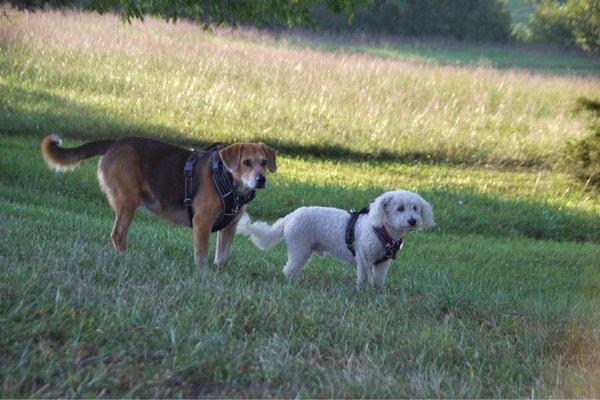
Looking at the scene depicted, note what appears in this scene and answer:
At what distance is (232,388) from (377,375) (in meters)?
0.85

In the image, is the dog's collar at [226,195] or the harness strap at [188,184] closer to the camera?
the dog's collar at [226,195]

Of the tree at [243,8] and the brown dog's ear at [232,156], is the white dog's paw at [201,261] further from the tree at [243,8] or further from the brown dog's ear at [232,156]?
the tree at [243,8]

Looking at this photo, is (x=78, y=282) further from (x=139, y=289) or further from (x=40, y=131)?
(x=40, y=131)

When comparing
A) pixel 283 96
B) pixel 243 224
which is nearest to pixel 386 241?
pixel 243 224

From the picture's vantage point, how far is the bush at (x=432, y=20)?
5841 cm

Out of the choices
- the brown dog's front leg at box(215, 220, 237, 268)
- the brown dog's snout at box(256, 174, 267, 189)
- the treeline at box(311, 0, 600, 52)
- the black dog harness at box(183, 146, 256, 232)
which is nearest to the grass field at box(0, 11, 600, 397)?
the brown dog's front leg at box(215, 220, 237, 268)

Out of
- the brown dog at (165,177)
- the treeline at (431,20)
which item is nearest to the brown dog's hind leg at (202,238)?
the brown dog at (165,177)

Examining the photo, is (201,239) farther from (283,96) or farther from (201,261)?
(283,96)

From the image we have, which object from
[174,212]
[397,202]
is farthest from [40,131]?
[397,202]

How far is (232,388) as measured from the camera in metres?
4.67

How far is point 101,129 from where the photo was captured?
60.0ft

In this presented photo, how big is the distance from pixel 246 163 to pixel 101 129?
10.4 metres

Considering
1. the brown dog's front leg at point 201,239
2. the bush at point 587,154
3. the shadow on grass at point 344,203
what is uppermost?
the brown dog's front leg at point 201,239

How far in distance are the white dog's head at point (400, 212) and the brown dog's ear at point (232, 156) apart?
1303mm
